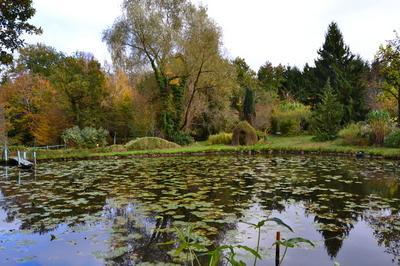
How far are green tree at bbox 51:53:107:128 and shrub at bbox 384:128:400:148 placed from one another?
18.4m

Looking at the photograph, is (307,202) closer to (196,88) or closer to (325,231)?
(325,231)

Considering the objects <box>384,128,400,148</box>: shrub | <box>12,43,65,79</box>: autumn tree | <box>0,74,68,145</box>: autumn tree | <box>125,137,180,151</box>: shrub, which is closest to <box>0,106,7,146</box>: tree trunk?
<box>0,74,68,145</box>: autumn tree

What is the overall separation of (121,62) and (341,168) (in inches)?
690

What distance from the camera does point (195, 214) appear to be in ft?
21.0

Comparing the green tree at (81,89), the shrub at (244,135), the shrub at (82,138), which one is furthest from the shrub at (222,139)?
the green tree at (81,89)

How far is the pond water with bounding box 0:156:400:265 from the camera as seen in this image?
4.64 m

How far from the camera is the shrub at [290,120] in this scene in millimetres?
26328

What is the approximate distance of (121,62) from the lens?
80.6 feet

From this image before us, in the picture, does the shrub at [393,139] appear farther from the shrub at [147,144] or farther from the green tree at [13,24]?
the green tree at [13,24]

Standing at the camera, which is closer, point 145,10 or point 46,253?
point 46,253

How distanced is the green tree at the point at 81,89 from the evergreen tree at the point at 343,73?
17.2m

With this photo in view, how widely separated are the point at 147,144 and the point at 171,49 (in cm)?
742

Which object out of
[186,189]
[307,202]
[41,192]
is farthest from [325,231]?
[41,192]

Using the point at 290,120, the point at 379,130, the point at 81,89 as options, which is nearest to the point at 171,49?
the point at 81,89
